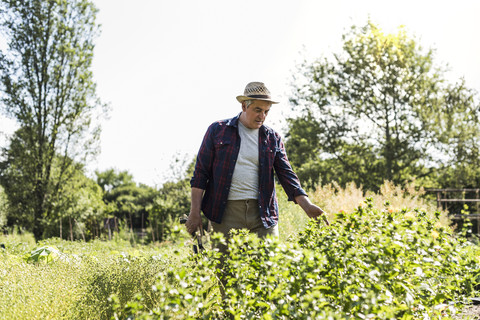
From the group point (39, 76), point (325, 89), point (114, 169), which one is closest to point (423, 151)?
point (325, 89)

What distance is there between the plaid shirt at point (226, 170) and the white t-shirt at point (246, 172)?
3cm

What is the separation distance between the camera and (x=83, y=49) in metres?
12.3

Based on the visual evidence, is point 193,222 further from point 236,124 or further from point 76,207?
point 76,207

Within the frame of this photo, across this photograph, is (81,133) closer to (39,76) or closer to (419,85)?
(39,76)

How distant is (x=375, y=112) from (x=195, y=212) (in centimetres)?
1572

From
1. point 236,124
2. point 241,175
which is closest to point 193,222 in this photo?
point 241,175

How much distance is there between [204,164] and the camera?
10.8ft

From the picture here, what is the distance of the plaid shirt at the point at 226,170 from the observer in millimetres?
3197

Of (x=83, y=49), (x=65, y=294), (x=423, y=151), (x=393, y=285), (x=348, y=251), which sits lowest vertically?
(x=65, y=294)

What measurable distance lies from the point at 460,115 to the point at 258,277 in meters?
16.1

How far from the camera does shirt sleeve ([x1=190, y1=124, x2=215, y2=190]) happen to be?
3275 millimetres

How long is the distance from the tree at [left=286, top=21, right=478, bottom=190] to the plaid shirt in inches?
556

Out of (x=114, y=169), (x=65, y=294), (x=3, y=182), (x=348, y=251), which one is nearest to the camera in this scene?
(x=348, y=251)

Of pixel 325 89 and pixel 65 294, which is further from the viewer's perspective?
pixel 325 89
